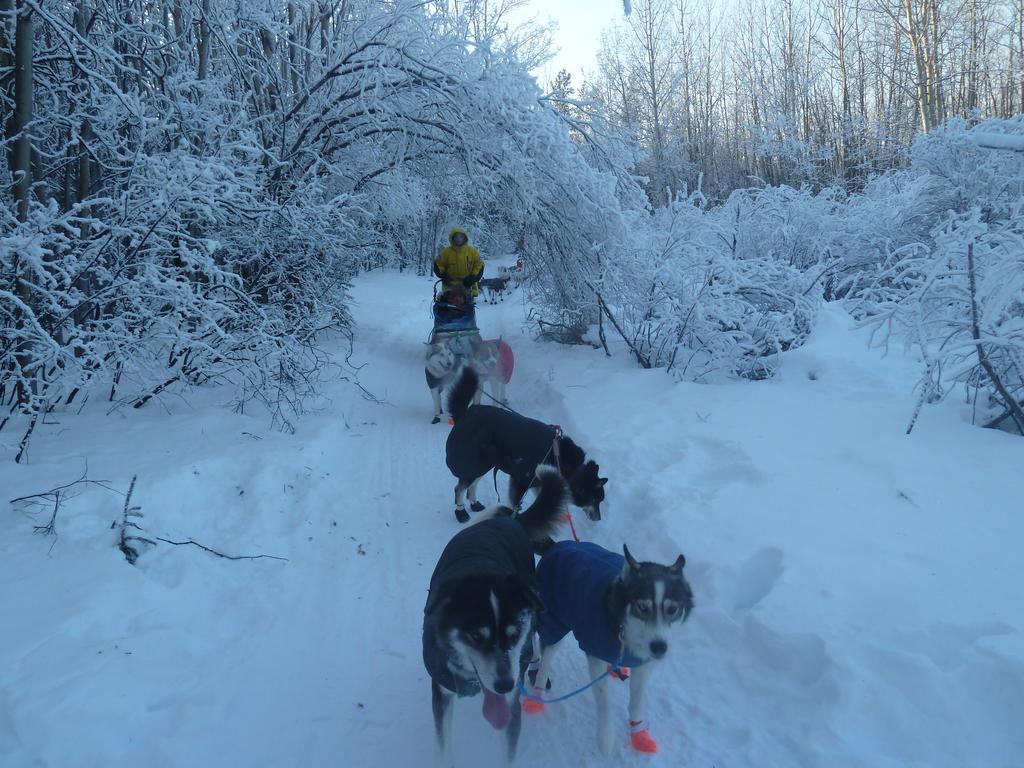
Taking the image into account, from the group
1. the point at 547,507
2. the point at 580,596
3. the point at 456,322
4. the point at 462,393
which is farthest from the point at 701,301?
the point at 580,596

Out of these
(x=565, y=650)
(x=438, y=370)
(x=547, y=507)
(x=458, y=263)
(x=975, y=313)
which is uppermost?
(x=458, y=263)

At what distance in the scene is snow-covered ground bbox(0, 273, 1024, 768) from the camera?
266 centimetres

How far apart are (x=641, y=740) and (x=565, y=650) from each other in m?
0.92

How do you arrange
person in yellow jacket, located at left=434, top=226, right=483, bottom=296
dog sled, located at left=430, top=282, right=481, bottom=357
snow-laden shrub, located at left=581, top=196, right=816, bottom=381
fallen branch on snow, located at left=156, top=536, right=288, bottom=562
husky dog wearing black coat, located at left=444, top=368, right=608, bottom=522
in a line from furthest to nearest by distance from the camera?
person in yellow jacket, located at left=434, top=226, right=483, bottom=296
dog sled, located at left=430, top=282, right=481, bottom=357
snow-laden shrub, located at left=581, top=196, right=816, bottom=381
husky dog wearing black coat, located at left=444, top=368, right=608, bottom=522
fallen branch on snow, located at left=156, top=536, right=288, bottom=562

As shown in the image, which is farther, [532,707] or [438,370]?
[438,370]

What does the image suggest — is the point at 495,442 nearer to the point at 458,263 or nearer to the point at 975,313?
the point at 975,313

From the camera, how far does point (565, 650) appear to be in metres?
3.69

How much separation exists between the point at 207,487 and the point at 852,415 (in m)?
5.62

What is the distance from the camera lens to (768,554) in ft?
12.5

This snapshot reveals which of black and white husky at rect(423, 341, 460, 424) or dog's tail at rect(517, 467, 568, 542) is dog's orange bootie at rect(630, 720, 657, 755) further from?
black and white husky at rect(423, 341, 460, 424)

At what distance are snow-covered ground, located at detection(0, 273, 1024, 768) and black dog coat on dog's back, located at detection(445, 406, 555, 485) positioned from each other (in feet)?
2.08

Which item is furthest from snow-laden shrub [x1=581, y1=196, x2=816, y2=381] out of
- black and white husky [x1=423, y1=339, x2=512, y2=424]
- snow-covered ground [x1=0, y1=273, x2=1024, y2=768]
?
black and white husky [x1=423, y1=339, x2=512, y2=424]

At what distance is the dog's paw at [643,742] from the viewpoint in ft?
9.16

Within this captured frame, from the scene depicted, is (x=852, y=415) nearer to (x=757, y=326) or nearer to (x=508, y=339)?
(x=757, y=326)
